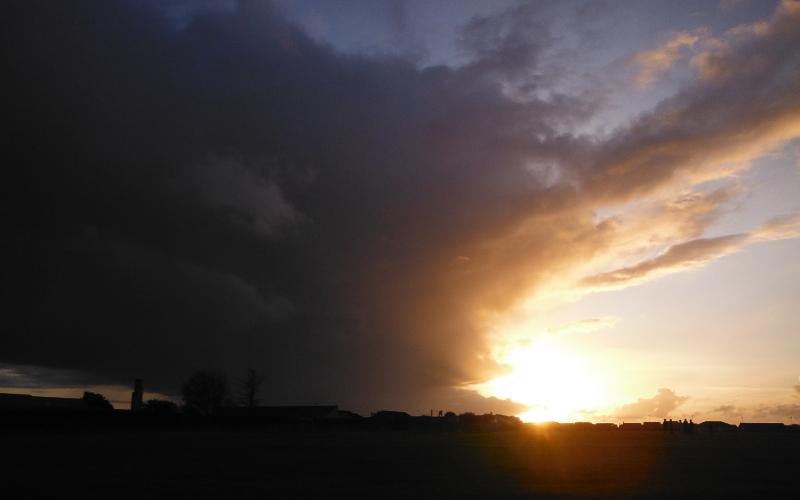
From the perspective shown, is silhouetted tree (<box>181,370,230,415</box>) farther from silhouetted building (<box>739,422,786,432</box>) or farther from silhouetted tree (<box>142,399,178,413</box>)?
silhouetted building (<box>739,422,786,432</box>)

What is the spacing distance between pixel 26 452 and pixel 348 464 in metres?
16.5

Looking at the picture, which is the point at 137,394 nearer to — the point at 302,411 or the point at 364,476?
the point at 302,411

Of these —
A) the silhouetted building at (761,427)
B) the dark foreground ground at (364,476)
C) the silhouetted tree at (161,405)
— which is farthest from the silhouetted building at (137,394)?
the silhouetted building at (761,427)

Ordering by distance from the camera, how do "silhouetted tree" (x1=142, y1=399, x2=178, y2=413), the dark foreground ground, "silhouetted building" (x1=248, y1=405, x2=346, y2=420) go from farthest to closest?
"silhouetted building" (x1=248, y1=405, x2=346, y2=420), "silhouetted tree" (x1=142, y1=399, x2=178, y2=413), the dark foreground ground

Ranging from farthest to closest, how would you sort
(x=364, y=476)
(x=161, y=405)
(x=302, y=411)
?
(x=302, y=411)
(x=161, y=405)
(x=364, y=476)

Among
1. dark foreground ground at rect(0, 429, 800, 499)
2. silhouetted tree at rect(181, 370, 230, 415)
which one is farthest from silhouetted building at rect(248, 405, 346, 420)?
dark foreground ground at rect(0, 429, 800, 499)

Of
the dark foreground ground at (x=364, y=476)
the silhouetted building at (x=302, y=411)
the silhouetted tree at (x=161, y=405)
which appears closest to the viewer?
the dark foreground ground at (x=364, y=476)

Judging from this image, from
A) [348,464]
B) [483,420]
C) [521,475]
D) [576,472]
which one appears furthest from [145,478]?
[483,420]

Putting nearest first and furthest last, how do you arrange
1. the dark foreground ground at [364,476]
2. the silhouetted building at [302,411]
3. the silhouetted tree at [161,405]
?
the dark foreground ground at [364,476] → the silhouetted tree at [161,405] → the silhouetted building at [302,411]

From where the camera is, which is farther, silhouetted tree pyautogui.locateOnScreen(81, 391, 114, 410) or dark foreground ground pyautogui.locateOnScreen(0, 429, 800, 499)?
silhouetted tree pyautogui.locateOnScreen(81, 391, 114, 410)

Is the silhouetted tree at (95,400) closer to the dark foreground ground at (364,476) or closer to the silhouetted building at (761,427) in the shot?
the dark foreground ground at (364,476)

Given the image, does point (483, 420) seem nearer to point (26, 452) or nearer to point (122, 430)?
point (122, 430)

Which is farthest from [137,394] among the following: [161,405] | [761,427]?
[761,427]

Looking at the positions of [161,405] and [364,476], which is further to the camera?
[161,405]
